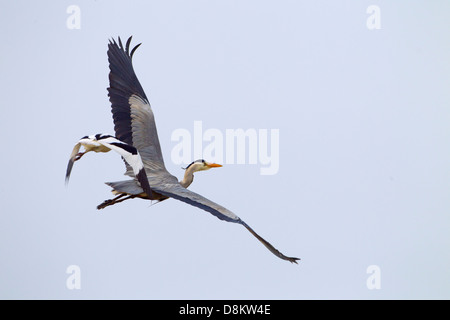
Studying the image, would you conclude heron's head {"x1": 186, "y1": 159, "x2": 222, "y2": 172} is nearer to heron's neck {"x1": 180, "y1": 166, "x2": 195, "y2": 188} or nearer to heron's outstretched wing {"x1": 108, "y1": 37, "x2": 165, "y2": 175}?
heron's neck {"x1": 180, "y1": 166, "x2": 195, "y2": 188}

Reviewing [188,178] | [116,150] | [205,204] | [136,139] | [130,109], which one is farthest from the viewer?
[130,109]

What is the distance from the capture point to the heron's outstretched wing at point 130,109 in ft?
36.9

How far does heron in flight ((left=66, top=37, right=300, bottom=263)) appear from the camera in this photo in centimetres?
990

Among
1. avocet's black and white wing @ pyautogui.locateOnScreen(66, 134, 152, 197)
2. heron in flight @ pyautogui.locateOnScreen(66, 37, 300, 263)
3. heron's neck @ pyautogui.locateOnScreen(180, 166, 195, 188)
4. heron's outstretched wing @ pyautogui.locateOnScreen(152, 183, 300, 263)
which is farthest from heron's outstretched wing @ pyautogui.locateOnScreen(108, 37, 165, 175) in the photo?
avocet's black and white wing @ pyautogui.locateOnScreen(66, 134, 152, 197)

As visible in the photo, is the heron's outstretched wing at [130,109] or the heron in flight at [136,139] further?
the heron's outstretched wing at [130,109]

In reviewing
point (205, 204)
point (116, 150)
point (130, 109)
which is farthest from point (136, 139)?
point (205, 204)

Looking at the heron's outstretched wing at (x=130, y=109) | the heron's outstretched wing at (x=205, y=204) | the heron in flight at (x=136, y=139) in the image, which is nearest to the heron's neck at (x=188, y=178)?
the heron in flight at (x=136, y=139)

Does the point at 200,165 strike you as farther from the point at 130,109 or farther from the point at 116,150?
the point at 116,150

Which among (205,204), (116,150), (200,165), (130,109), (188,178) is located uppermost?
(130,109)

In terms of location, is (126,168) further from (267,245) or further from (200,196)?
(267,245)

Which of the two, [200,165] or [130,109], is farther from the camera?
[130,109]

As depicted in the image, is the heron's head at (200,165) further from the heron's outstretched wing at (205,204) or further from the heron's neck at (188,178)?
the heron's outstretched wing at (205,204)

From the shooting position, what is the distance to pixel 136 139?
11.3 meters

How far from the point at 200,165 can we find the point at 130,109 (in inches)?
50.0
